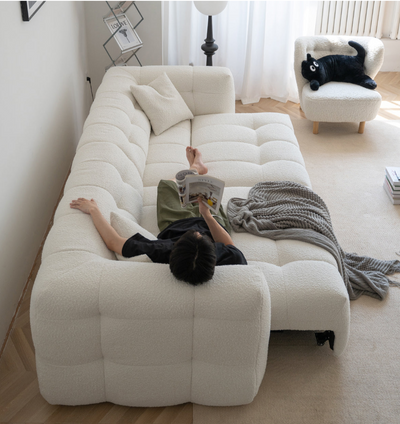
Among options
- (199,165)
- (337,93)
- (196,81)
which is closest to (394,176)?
(337,93)

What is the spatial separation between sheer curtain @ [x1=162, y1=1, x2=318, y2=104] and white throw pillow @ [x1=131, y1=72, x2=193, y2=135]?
1622mm


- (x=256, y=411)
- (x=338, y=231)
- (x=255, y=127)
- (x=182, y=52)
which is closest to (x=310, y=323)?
(x=256, y=411)

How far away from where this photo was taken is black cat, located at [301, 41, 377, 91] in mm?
4398

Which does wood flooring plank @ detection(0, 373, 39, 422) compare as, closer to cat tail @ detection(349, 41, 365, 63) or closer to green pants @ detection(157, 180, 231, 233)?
green pants @ detection(157, 180, 231, 233)

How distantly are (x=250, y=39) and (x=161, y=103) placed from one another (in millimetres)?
2048

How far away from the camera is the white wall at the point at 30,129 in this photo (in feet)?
7.86

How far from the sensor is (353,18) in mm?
5422

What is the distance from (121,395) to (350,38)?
3943mm

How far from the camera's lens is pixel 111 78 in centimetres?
360

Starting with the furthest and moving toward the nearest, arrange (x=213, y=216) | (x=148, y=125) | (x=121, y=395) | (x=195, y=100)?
(x=195, y=100)
(x=148, y=125)
(x=213, y=216)
(x=121, y=395)

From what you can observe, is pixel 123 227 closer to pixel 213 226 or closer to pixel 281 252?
pixel 213 226

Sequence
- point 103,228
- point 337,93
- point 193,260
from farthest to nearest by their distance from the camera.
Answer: point 337,93, point 103,228, point 193,260

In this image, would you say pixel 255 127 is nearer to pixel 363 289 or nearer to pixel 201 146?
pixel 201 146

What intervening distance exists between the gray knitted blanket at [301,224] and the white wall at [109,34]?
2.36 m
